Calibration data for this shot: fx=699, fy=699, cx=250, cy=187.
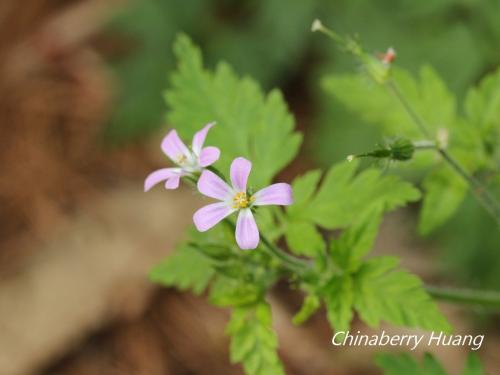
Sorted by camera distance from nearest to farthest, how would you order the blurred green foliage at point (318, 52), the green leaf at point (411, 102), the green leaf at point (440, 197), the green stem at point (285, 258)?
1. the green stem at point (285, 258)
2. the green leaf at point (440, 197)
3. the green leaf at point (411, 102)
4. the blurred green foliage at point (318, 52)

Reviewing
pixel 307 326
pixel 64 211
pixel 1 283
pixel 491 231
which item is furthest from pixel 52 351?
pixel 491 231

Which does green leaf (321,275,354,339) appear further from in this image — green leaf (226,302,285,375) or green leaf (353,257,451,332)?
green leaf (226,302,285,375)

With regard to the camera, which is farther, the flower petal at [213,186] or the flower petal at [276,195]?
the flower petal at [213,186]

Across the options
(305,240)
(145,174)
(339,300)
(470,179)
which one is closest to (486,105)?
(470,179)

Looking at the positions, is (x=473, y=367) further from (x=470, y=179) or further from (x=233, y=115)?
(x=233, y=115)

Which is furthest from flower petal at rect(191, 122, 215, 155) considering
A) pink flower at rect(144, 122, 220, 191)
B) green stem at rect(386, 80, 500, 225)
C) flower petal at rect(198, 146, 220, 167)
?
green stem at rect(386, 80, 500, 225)

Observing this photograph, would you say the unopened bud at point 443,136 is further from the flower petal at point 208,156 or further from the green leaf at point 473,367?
the flower petal at point 208,156

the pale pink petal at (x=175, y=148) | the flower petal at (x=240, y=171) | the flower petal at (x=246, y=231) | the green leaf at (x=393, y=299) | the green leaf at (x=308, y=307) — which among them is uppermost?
the pale pink petal at (x=175, y=148)

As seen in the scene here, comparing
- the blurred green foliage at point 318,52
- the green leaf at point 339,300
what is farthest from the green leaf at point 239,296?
the blurred green foliage at point 318,52

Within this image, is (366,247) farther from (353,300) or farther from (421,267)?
(421,267)
